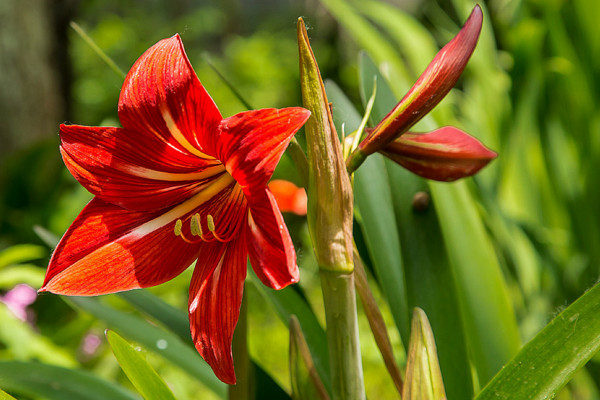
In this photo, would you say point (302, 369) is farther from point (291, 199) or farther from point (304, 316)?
point (291, 199)

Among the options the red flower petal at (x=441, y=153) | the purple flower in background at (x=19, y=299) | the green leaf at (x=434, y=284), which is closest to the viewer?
the red flower petal at (x=441, y=153)

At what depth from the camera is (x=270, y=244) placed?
432mm

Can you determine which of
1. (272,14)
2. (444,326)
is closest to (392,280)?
(444,326)

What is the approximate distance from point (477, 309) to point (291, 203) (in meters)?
1.19

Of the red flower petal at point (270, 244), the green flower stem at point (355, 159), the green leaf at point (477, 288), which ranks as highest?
the green flower stem at point (355, 159)

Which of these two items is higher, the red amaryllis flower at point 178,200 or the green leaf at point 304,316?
the red amaryllis flower at point 178,200

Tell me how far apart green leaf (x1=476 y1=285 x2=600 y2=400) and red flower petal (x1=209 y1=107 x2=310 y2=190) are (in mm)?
256

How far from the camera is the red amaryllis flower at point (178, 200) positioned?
0.43m

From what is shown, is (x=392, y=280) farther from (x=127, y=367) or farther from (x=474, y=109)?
(x=474, y=109)

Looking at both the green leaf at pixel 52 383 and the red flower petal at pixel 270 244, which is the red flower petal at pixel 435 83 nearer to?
the red flower petal at pixel 270 244

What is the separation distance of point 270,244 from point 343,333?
106 millimetres

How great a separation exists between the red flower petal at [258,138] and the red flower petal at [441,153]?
0.12m

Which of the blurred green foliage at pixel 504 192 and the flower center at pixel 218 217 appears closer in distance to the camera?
the flower center at pixel 218 217

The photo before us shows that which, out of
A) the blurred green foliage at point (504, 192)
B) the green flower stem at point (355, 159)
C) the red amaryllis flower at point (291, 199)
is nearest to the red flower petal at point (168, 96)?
the green flower stem at point (355, 159)
